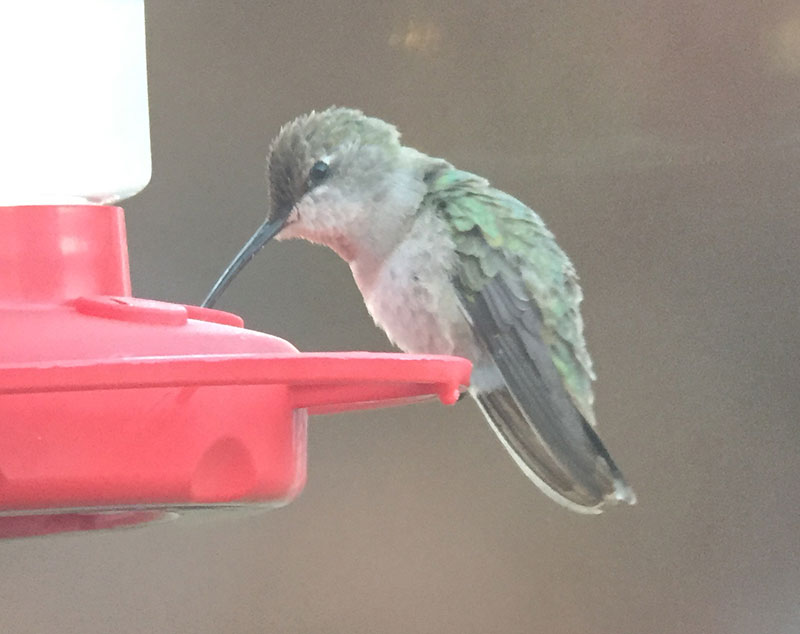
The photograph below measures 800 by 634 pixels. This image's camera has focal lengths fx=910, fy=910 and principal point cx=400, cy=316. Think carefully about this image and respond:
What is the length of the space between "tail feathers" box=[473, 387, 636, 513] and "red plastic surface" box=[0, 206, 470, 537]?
1.62ft

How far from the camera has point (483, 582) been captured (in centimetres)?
127

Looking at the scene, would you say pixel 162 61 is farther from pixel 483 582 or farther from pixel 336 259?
pixel 483 582

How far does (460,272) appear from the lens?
100cm

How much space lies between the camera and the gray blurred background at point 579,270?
1265mm

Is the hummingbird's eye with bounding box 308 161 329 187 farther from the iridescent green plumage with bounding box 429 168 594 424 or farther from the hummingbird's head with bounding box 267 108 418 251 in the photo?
the iridescent green plumage with bounding box 429 168 594 424

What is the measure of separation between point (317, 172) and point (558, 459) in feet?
1.41

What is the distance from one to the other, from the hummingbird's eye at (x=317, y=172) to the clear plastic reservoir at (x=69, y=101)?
249mm

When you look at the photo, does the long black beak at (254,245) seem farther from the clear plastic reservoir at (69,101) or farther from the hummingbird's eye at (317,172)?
the clear plastic reservoir at (69,101)

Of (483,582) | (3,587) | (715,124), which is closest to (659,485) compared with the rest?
(483,582)

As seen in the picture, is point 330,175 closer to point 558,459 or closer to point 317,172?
point 317,172

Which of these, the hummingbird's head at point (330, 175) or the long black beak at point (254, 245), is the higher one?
the hummingbird's head at point (330, 175)

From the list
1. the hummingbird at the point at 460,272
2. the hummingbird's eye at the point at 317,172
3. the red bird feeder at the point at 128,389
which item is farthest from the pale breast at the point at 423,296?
the red bird feeder at the point at 128,389

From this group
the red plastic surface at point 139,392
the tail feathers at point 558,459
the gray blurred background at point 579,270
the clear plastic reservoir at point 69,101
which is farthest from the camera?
the gray blurred background at point 579,270

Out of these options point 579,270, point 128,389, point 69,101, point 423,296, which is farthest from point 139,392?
point 579,270
